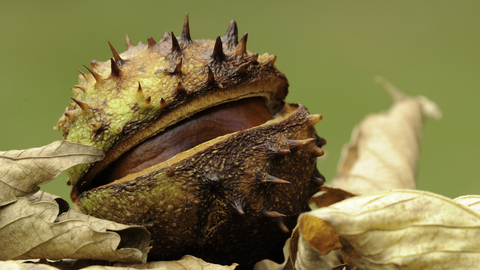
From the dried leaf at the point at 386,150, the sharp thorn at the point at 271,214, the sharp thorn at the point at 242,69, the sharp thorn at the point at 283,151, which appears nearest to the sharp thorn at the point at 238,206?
the sharp thorn at the point at 271,214

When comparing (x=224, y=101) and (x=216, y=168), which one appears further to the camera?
(x=224, y=101)

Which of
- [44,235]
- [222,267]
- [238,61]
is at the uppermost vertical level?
[238,61]

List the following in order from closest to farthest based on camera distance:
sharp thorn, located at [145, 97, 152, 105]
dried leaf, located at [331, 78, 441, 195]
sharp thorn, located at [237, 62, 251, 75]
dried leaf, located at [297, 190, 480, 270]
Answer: dried leaf, located at [297, 190, 480, 270] < sharp thorn, located at [145, 97, 152, 105] < sharp thorn, located at [237, 62, 251, 75] < dried leaf, located at [331, 78, 441, 195]

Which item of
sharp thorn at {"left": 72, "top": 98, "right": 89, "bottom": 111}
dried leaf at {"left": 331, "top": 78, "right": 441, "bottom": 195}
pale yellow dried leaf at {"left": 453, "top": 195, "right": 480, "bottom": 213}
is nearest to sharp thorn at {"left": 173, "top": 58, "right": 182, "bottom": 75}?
sharp thorn at {"left": 72, "top": 98, "right": 89, "bottom": 111}

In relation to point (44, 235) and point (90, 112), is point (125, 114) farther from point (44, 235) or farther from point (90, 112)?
point (44, 235)

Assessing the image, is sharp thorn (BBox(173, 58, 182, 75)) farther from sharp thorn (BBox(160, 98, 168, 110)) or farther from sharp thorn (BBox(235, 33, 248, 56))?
sharp thorn (BBox(235, 33, 248, 56))

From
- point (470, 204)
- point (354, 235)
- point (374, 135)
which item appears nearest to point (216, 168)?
point (354, 235)
